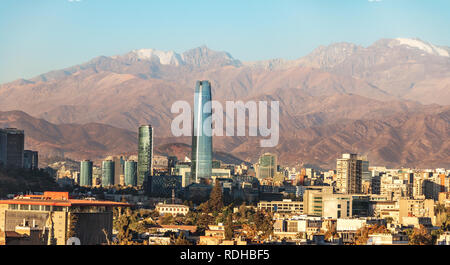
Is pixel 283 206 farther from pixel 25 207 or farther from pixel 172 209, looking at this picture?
pixel 25 207

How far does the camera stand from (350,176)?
176m

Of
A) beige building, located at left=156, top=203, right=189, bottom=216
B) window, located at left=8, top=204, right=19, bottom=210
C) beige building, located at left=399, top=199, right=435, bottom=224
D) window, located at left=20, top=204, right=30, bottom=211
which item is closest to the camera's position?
window, located at left=20, top=204, right=30, bottom=211

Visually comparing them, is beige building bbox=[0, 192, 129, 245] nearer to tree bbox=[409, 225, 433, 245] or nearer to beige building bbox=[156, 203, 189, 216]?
tree bbox=[409, 225, 433, 245]

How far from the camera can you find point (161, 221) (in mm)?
114125

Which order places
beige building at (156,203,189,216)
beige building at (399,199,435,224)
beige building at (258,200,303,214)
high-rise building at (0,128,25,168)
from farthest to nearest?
high-rise building at (0,128,25,168) → beige building at (258,200,303,214) → beige building at (156,203,189,216) → beige building at (399,199,435,224)

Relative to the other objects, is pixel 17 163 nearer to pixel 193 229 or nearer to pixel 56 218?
pixel 193 229

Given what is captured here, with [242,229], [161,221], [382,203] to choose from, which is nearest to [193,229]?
[242,229]

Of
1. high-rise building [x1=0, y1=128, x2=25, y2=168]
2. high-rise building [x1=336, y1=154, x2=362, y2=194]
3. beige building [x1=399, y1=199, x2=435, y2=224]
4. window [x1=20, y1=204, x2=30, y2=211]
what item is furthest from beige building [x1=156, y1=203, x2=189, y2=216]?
window [x1=20, y1=204, x2=30, y2=211]

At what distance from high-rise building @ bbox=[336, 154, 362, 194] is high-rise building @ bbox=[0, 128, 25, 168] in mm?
50922

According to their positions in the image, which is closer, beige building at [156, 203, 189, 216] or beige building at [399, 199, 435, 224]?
beige building at [399, 199, 435, 224]

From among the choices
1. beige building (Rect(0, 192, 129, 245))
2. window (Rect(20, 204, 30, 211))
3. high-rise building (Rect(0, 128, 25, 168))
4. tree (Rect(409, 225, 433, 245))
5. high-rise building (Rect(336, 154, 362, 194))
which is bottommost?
tree (Rect(409, 225, 433, 245))

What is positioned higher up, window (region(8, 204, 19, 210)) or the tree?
window (region(8, 204, 19, 210))

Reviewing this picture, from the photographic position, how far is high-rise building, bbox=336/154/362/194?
566 ft
